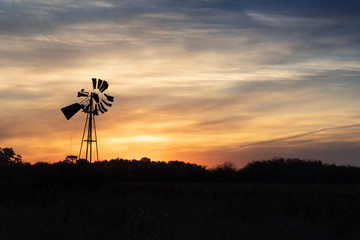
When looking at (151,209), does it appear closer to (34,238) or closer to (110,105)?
(34,238)

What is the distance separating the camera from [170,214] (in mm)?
14523

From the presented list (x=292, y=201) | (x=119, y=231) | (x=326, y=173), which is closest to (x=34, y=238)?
(x=119, y=231)

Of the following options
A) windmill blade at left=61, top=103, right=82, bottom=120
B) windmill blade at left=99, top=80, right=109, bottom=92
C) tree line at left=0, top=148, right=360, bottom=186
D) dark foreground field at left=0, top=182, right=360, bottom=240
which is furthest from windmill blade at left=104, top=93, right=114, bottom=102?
dark foreground field at left=0, top=182, right=360, bottom=240

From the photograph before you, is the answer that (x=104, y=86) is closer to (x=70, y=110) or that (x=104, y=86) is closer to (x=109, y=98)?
(x=109, y=98)

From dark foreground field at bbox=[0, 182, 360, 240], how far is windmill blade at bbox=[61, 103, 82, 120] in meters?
6.88

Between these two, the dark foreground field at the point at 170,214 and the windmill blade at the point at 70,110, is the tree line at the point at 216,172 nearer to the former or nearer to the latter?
the windmill blade at the point at 70,110

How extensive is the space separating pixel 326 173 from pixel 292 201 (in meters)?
15.7

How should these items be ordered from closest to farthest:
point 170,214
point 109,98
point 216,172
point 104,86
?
1. point 170,214
2. point 104,86
3. point 109,98
4. point 216,172

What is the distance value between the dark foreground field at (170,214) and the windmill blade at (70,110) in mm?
6883

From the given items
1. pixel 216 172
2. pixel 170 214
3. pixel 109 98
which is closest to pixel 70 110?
pixel 109 98

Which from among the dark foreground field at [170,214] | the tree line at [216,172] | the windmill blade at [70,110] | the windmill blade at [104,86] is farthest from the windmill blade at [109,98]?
the dark foreground field at [170,214]

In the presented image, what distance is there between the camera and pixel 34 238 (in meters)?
11.3

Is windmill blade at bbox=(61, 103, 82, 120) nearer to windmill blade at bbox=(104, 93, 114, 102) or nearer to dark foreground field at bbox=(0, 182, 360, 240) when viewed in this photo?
windmill blade at bbox=(104, 93, 114, 102)

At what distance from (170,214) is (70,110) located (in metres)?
13.2
